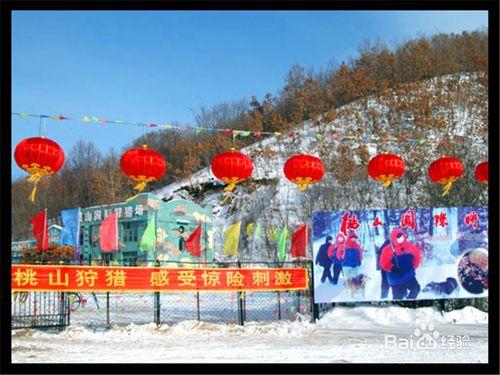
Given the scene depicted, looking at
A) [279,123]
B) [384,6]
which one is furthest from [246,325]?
[279,123]

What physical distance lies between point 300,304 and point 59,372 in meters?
8.64

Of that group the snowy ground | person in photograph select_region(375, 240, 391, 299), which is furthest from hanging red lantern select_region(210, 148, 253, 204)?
person in photograph select_region(375, 240, 391, 299)

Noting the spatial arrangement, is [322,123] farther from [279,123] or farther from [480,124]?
[480,124]

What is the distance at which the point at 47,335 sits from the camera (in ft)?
30.6

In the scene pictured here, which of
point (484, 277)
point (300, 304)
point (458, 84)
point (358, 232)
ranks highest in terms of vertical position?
point (458, 84)

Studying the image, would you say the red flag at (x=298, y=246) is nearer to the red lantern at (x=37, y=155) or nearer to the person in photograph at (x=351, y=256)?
the person in photograph at (x=351, y=256)

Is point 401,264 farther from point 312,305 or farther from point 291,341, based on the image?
point 291,341

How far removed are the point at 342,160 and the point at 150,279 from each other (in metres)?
22.8

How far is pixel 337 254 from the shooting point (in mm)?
11352

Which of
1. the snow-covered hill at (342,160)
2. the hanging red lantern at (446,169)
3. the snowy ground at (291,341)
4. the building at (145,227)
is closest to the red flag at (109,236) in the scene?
the snowy ground at (291,341)

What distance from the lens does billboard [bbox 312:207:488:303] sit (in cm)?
1131

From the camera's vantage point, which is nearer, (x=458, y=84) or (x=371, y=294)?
(x=371, y=294)

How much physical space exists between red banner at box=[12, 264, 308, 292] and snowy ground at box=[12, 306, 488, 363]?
80 cm

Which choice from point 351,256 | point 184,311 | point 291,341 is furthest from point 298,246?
point 184,311
